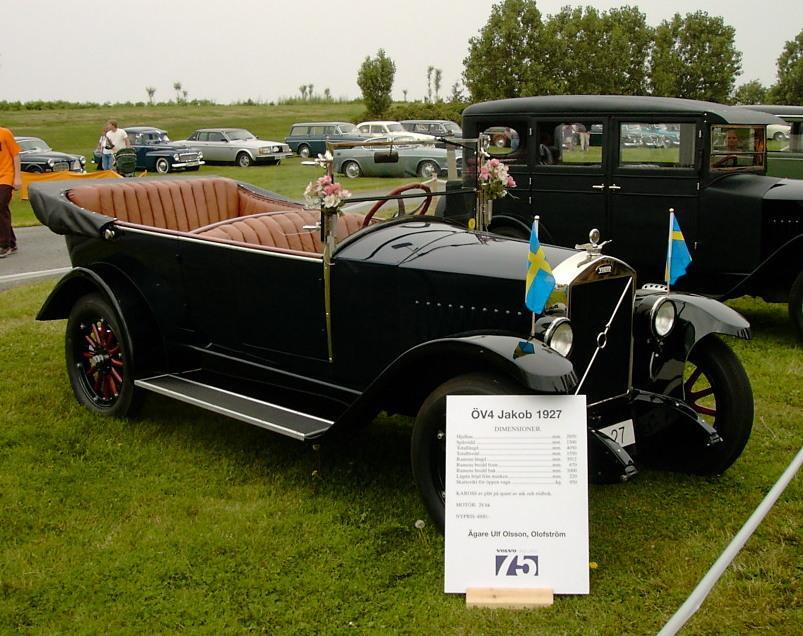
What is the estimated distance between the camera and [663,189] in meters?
7.63

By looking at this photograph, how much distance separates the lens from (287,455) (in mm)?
4766

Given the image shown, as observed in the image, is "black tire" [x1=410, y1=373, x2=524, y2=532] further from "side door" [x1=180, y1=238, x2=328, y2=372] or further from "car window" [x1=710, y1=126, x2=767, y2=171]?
"car window" [x1=710, y1=126, x2=767, y2=171]

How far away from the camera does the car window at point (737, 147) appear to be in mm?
7539

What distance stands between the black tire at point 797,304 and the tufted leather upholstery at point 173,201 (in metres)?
3.92

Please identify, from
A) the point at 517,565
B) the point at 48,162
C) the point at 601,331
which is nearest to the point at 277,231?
the point at 601,331

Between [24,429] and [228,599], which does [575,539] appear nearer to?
[228,599]

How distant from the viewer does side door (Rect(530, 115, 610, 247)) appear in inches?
313

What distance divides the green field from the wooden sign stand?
40 mm

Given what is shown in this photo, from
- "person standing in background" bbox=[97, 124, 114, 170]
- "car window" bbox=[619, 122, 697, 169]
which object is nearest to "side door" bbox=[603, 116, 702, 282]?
"car window" bbox=[619, 122, 697, 169]

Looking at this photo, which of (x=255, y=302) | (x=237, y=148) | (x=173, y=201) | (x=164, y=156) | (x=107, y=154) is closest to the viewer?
(x=255, y=302)

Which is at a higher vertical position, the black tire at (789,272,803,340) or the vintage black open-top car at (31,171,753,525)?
the vintage black open-top car at (31,171,753,525)

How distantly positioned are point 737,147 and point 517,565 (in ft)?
18.2

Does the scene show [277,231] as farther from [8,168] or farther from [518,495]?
[8,168]

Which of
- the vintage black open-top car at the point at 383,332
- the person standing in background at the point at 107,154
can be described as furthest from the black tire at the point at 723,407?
the person standing in background at the point at 107,154
